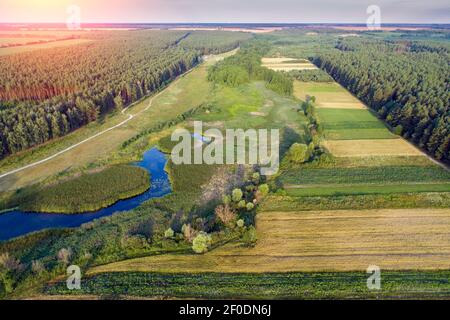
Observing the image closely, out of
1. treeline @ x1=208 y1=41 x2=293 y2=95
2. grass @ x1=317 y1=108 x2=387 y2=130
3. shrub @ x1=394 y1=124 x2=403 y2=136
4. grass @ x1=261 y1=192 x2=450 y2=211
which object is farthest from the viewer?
treeline @ x1=208 y1=41 x2=293 y2=95

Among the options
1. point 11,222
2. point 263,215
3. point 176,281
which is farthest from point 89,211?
point 263,215

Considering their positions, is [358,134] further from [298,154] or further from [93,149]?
[93,149]

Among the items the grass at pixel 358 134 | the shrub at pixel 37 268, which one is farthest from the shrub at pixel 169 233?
the grass at pixel 358 134

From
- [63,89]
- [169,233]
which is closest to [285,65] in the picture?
[63,89]

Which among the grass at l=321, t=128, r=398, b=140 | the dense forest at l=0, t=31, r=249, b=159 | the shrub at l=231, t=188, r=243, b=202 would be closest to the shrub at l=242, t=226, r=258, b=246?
the shrub at l=231, t=188, r=243, b=202

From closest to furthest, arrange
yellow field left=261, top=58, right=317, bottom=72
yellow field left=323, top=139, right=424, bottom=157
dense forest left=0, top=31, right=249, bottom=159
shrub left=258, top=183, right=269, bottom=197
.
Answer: shrub left=258, top=183, right=269, bottom=197
yellow field left=323, top=139, right=424, bottom=157
dense forest left=0, top=31, right=249, bottom=159
yellow field left=261, top=58, right=317, bottom=72

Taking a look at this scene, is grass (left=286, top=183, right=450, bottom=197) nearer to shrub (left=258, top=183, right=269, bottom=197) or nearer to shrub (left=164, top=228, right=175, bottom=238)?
shrub (left=258, top=183, right=269, bottom=197)

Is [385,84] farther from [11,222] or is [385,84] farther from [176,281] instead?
[11,222]
